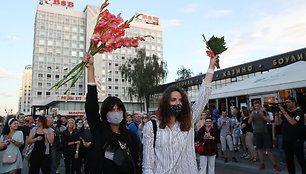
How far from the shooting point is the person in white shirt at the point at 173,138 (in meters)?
2.23

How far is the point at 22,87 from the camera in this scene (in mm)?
165500

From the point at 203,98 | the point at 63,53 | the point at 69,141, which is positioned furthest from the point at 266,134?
the point at 63,53

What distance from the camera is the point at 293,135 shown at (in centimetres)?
525

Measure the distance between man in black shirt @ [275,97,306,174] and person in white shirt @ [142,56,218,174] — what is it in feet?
13.1

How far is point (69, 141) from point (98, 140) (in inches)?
212

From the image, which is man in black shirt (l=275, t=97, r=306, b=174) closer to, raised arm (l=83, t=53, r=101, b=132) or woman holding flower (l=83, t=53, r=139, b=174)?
woman holding flower (l=83, t=53, r=139, b=174)

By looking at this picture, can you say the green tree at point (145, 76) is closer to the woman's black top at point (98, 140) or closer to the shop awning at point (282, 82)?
the shop awning at point (282, 82)

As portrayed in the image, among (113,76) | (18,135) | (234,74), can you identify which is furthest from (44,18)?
(18,135)

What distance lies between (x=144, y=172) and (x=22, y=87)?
191m

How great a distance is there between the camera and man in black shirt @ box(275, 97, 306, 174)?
5152mm

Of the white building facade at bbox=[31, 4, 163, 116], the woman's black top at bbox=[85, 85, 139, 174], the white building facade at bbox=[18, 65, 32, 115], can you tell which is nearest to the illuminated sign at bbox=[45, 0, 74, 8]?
the white building facade at bbox=[31, 4, 163, 116]

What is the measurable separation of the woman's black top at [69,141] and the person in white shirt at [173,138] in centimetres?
559

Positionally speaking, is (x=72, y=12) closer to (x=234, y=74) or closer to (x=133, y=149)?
(x=234, y=74)

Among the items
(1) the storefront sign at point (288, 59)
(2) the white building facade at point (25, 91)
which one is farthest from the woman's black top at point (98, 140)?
(2) the white building facade at point (25, 91)
